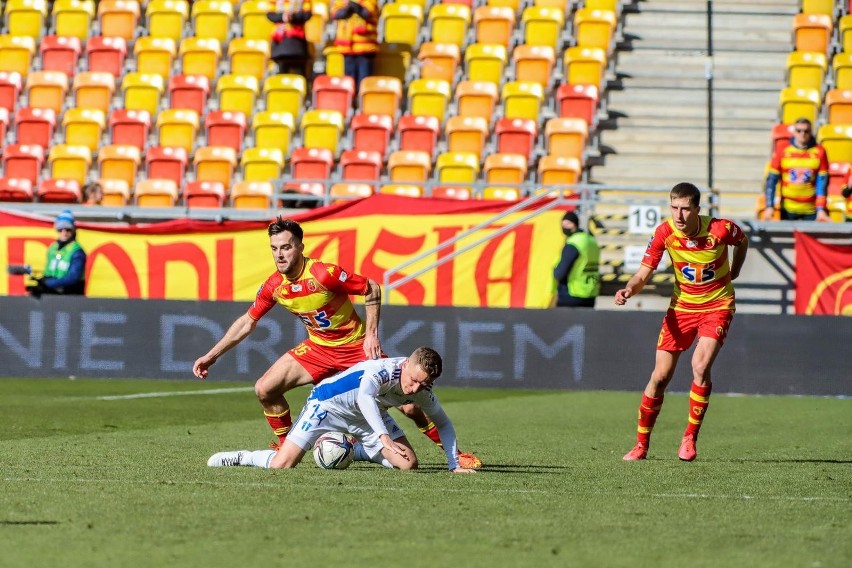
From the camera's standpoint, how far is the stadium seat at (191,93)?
24.2 m

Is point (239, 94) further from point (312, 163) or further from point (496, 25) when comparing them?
point (496, 25)

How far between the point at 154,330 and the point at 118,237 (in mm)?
2002

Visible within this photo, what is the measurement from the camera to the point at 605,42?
23891 mm

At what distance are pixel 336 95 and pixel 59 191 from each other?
4214 millimetres

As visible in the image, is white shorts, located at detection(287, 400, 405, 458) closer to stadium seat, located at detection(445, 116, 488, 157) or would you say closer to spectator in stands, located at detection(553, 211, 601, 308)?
spectator in stands, located at detection(553, 211, 601, 308)

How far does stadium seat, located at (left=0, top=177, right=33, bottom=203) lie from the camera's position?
73.3ft

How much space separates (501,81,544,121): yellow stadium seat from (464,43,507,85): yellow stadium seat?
0.69 meters

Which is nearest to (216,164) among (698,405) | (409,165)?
(409,165)

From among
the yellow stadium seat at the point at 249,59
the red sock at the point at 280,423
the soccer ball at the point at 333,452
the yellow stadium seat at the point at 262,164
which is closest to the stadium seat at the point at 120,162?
the yellow stadium seat at the point at 262,164

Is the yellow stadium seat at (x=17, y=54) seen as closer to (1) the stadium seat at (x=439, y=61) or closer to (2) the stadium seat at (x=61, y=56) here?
(2) the stadium seat at (x=61, y=56)

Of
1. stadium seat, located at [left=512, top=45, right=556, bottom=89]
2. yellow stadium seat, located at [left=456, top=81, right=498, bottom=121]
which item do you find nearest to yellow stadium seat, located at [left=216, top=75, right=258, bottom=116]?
yellow stadium seat, located at [left=456, top=81, right=498, bottom=121]

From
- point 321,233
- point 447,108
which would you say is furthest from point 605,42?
point 321,233

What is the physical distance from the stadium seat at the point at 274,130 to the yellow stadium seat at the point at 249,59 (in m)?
1.45

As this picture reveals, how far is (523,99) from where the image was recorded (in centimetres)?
2300
